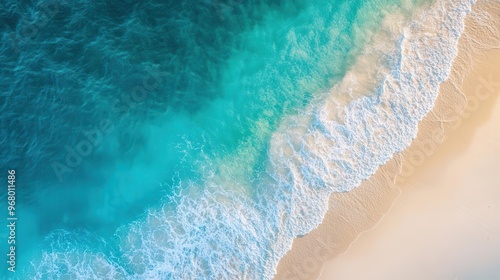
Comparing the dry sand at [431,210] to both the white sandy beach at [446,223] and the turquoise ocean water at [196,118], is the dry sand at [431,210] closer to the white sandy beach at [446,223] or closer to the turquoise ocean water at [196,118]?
the white sandy beach at [446,223]

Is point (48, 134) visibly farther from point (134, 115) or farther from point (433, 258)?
point (433, 258)

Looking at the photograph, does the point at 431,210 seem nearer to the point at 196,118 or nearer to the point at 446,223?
the point at 446,223

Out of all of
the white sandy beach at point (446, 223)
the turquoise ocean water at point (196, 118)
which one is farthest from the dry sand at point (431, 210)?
the turquoise ocean water at point (196, 118)

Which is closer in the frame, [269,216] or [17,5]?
[269,216]

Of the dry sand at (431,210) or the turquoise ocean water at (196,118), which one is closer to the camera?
the dry sand at (431,210)

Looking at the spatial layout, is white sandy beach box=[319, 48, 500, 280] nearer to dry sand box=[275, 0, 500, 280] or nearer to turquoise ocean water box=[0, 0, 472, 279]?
dry sand box=[275, 0, 500, 280]

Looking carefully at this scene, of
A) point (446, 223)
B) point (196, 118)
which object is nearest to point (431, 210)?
point (446, 223)

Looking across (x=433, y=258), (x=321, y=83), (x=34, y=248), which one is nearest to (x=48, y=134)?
(x=34, y=248)
